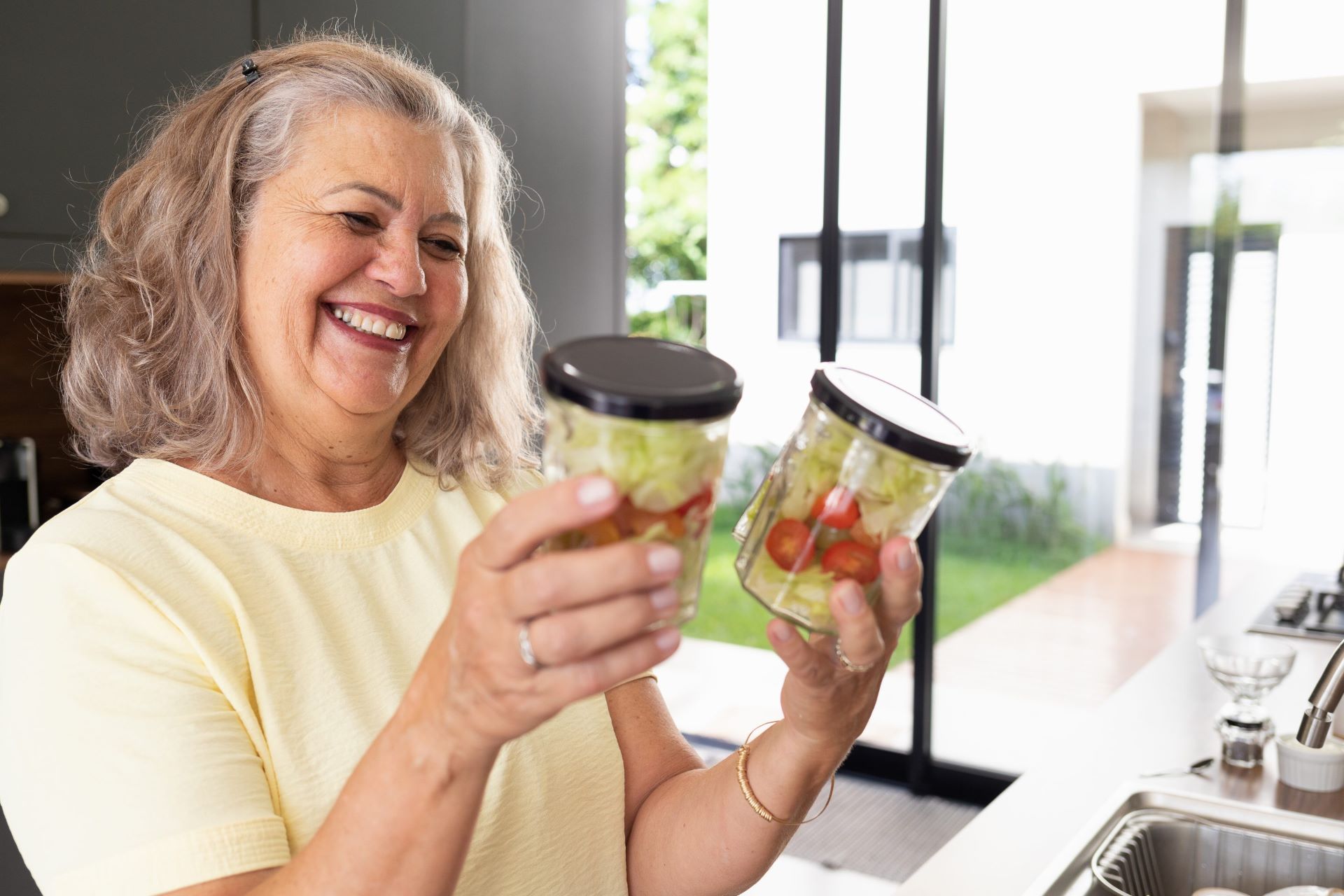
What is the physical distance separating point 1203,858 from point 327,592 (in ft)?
3.70

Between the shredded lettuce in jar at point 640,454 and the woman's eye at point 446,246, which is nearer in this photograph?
the shredded lettuce in jar at point 640,454

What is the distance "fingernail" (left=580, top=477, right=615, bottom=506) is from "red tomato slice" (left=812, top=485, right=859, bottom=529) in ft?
0.62

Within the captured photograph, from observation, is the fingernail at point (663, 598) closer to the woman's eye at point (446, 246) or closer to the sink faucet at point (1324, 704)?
the woman's eye at point (446, 246)

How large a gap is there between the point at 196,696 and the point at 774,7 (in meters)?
3.83

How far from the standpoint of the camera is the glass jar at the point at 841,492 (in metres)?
0.74

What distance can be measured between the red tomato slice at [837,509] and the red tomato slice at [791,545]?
0.05 feet

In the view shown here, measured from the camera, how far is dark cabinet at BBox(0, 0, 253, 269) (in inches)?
85.8

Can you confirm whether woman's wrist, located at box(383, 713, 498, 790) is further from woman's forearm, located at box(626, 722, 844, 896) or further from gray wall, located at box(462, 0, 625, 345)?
gray wall, located at box(462, 0, 625, 345)

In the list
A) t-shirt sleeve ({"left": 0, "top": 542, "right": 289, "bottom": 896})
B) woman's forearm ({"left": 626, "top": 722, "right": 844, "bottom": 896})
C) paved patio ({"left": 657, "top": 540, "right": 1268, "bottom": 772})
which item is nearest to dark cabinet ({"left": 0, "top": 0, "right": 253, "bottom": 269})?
t-shirt sleeve ({"left": 0, "top": 542, "right": 289, "bottom": 896})

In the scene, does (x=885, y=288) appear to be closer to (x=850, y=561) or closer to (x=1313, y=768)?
(x=1313, y=768)

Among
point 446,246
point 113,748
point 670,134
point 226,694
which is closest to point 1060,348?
point 446,246

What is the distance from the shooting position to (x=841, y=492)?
75cm

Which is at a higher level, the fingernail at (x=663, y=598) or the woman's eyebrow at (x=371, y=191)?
the woman's eyebrow at (x=371, y=191)

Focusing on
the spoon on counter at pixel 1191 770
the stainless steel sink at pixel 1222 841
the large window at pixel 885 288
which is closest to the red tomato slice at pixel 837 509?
the stainless steel sink at pixel 1222 841
